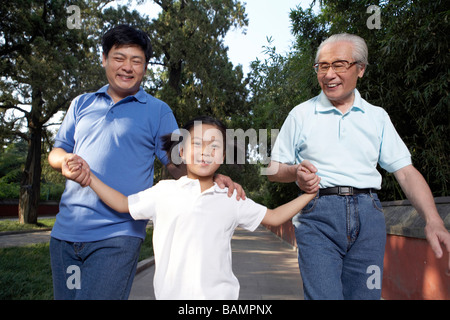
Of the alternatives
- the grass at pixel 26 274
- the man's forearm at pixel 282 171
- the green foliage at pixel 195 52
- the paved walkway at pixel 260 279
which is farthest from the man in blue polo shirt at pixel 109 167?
the green foliage at pixel 195 52

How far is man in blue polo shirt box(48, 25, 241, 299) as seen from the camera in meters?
2.20

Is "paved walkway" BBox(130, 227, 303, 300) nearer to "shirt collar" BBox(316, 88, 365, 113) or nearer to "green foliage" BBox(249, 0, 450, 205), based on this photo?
"green foliage" BBox(249, 0, 450, 205)

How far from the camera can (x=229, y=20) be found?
1852 cm

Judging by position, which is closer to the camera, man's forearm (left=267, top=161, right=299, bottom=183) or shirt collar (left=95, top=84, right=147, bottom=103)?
man's forearm (left=267, top=161, right=299, bottom=183)

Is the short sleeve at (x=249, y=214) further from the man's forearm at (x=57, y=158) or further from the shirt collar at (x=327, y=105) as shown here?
the man's forearm at (x=57, y=158)

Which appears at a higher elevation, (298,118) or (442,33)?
(442,33)

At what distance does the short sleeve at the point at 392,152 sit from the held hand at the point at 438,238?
1.15 ft

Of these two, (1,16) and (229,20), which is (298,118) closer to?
(1,16)

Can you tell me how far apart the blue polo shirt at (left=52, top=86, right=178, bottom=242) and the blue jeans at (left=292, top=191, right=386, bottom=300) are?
80 centimetres
